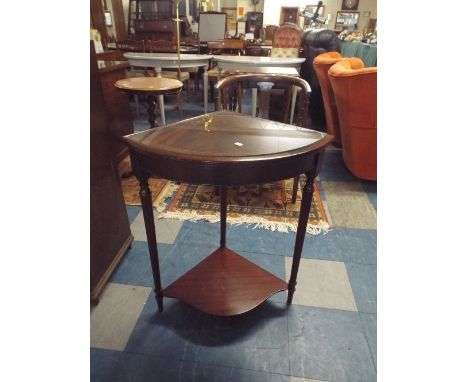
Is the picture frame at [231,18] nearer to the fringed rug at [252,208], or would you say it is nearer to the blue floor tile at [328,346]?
the fringed rug at [252,208]

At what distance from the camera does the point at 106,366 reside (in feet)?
3.16

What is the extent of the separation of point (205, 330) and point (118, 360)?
309 mm

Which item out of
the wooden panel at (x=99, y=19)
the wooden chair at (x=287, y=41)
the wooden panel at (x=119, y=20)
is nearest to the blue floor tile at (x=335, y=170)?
the wooden chair at (x=287, y=41)

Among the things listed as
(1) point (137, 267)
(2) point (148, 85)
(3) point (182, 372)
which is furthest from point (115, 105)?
(3) point (182, 372)

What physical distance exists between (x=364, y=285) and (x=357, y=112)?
3.77 feet

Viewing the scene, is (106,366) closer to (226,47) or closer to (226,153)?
(226,153)

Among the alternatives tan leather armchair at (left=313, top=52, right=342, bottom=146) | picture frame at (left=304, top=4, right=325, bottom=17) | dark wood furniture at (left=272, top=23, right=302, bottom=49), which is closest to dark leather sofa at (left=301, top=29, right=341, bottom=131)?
dark wood furniture at (left=272, top=23, right=302, bottom=49)

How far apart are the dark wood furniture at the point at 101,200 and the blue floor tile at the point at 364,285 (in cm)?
108

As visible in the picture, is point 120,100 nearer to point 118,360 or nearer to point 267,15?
point 118,360

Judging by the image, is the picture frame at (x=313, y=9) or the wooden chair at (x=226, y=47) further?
the picture frame at (x=313, y=9)

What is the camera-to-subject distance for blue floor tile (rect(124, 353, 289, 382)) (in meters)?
0.94

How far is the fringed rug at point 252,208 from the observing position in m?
1.71

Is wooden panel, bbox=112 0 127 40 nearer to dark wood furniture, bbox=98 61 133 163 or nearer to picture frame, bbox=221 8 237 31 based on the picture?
picture frame, bbox=221 8 237 31

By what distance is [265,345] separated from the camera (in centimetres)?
104
